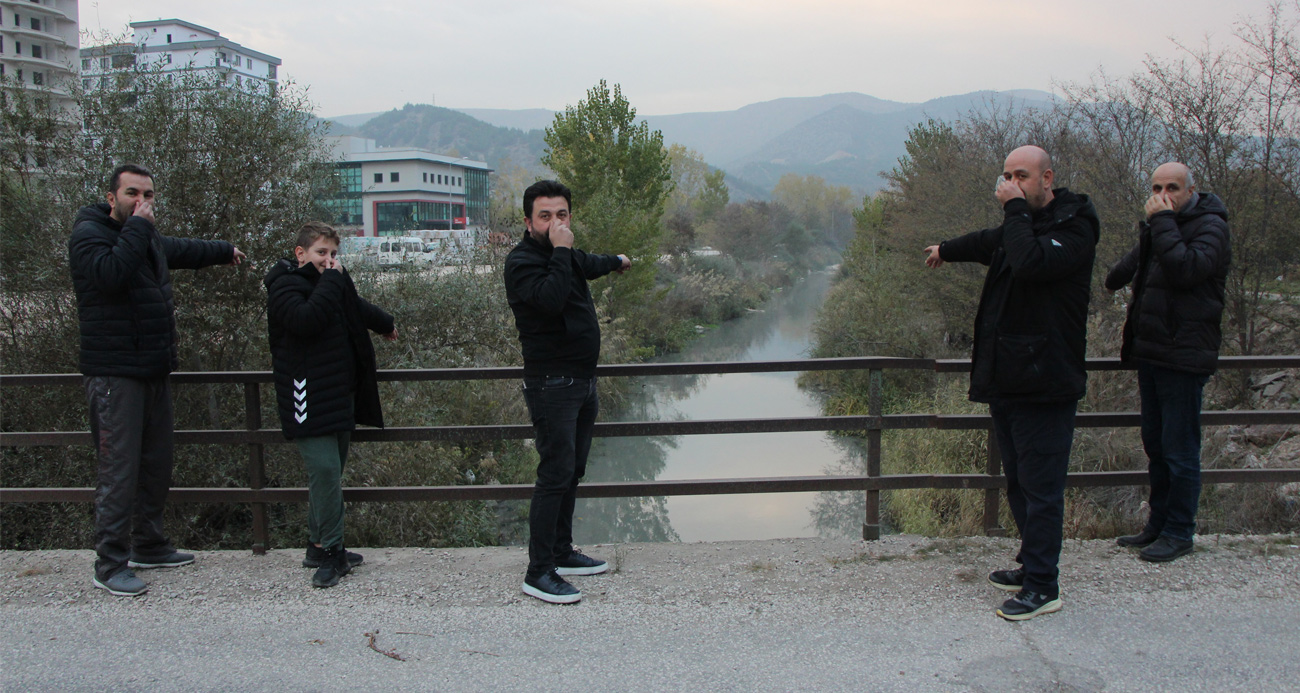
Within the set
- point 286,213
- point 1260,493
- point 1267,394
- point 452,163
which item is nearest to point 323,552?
point 286,213

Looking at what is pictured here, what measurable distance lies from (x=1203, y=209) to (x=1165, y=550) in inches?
65.1

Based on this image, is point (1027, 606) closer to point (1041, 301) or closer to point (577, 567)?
point (1041, 301)

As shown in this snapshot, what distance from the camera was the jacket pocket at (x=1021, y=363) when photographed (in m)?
3.64

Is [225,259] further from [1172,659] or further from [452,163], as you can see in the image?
[452,163]

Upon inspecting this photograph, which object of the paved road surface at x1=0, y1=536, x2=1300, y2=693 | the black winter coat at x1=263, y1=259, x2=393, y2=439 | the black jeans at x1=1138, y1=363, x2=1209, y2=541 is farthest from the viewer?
the black jeans at x1=1138, y1=363, x2=1209, y2=541

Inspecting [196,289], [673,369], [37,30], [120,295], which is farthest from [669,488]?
[37,30]

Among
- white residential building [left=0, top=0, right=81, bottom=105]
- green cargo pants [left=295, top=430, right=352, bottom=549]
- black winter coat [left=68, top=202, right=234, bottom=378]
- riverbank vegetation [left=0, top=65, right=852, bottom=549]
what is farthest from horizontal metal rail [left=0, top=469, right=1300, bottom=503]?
white residential building [left=0, top=0, right=81, bottom=105]

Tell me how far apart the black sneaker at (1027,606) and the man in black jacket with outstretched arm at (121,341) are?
3.89 m

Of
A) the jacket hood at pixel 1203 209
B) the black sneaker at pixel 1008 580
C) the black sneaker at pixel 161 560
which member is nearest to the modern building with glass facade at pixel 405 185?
the black sneaker at pixel 161 560

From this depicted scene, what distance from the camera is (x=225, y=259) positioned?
4.57m

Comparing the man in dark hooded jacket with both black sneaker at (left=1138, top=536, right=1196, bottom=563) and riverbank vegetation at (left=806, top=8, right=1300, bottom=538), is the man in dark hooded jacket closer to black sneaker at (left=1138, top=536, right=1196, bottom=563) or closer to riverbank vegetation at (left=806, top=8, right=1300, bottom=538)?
black sneaker at (left=1138, top=536, right=1196, bottom=563)

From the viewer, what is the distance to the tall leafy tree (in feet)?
87.5

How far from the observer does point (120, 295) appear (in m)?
4.07

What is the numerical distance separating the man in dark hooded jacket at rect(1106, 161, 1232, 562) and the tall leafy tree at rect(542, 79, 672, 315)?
21427mm
